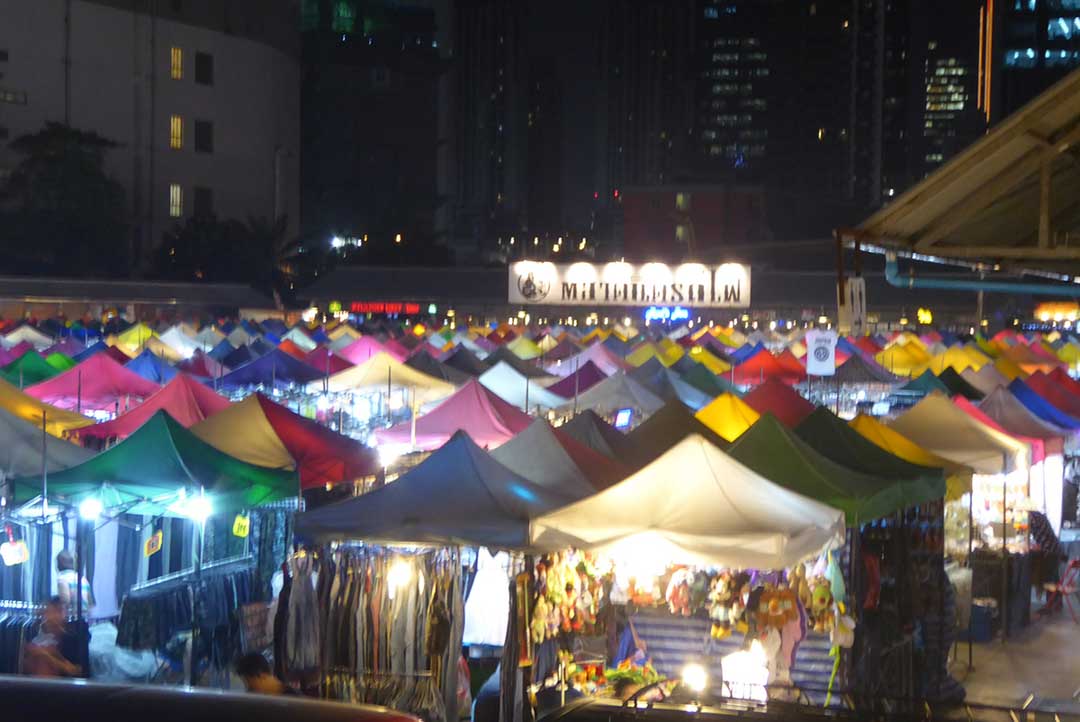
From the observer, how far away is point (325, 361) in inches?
852

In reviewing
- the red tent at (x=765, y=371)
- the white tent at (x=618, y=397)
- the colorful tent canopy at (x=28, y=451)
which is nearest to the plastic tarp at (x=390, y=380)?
the white tent at (x=618, y=397)

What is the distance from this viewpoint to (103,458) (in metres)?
9.27

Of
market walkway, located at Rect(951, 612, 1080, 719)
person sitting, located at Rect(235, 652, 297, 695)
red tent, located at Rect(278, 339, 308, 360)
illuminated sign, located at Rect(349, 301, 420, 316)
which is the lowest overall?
market walkway, located at Rect(951, 612, 1080, 719)

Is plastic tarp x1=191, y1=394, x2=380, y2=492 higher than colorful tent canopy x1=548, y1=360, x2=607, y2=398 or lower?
lower

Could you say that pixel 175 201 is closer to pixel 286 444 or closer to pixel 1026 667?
pixel 286 444

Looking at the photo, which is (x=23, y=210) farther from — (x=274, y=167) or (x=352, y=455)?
(x=352, y=455)

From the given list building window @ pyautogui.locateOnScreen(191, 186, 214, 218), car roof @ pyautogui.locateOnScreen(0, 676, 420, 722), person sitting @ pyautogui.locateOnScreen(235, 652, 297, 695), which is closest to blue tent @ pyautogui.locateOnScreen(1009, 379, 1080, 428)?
person sitting @ pyautogui.locateOnScreen(235, 652, 297, 695)

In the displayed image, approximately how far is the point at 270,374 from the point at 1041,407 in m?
10.4

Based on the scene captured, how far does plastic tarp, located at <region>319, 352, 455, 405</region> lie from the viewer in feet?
59.4

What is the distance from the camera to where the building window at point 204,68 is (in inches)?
2267

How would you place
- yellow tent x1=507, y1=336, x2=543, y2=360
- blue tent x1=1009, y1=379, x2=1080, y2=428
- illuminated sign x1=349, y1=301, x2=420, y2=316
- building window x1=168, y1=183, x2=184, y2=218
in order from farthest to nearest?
building window x1=168, y1=183, x2=184, y2=218
illuminated sign x1=349, y1=301, x2=420, y2=316
yellow tent x1=507, y1=336, x2=543, y2=360
blue tent x1=1009, y1=379, x2=1080, y2=428

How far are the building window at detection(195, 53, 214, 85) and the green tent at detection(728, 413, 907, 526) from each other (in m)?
52.0

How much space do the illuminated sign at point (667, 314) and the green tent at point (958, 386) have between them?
71.5 feet

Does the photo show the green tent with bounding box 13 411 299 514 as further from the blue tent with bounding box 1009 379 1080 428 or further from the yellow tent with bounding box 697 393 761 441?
the blue tent with bounding box 1009 379 1080 428
